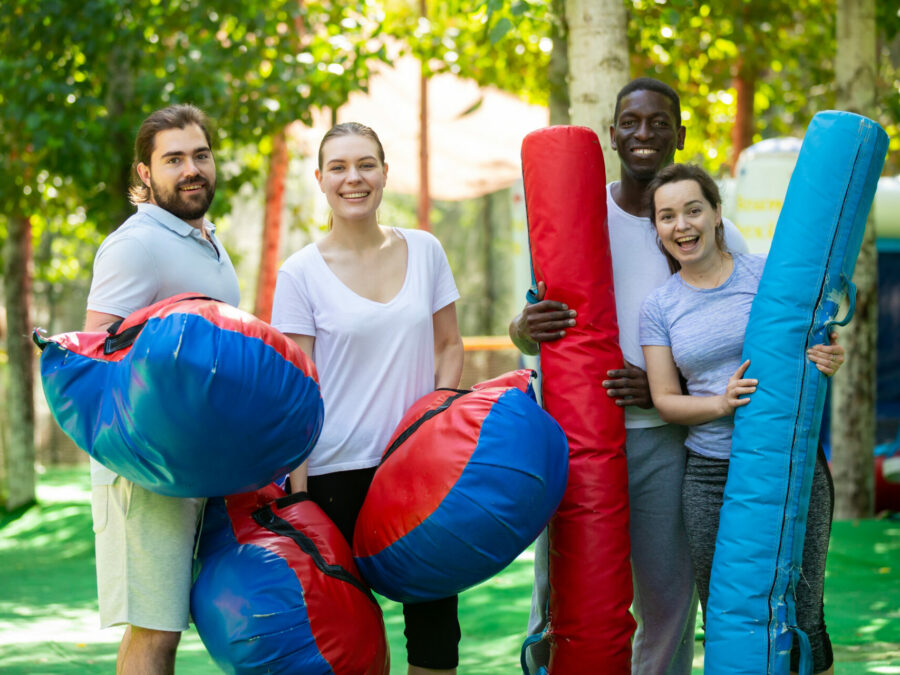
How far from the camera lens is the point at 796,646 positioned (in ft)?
8.08

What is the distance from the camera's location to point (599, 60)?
373 cm

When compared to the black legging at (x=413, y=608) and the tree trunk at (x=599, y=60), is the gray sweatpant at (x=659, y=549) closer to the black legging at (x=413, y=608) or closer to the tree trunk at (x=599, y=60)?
the black legging at (x=413, y=608)

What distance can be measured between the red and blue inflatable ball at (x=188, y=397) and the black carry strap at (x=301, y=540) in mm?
175

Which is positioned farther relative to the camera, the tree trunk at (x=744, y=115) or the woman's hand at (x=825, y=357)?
the tree trunk at (x=744, y=115)

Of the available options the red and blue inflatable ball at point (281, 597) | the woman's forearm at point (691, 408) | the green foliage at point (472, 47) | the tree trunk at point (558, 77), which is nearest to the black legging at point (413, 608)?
the red and blue inflatable ball at point (281, 597)

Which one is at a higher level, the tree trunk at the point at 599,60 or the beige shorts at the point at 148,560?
the tree trunk at the point at 599,60

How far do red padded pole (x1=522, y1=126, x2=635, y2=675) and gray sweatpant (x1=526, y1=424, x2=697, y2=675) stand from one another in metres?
0.12

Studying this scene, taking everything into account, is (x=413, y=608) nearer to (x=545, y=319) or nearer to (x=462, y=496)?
(x=462, y=496)

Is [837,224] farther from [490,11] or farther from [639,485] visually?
[490,11]

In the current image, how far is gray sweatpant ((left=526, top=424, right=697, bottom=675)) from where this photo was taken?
271 centimetres

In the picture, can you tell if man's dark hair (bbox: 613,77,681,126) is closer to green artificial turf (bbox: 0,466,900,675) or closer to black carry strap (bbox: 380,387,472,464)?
black carry strap (bbox: 380,387,472,464)

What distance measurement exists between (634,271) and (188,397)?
53.0 inches

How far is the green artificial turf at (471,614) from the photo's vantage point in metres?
3.88

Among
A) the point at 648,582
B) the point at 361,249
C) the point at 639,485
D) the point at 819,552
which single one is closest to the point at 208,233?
the point at 361,249
